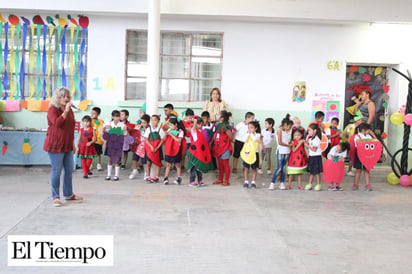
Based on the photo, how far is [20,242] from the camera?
4391 mm

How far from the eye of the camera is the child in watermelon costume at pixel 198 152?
24.7 ft

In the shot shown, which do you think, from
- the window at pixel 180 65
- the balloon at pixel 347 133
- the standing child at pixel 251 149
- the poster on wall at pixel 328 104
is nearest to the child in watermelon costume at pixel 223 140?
the standing child at pixel 251 149

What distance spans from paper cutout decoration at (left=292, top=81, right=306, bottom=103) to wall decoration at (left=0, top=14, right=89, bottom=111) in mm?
4541

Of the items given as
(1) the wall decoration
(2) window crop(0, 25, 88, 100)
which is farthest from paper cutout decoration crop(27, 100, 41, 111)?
(2) window crop(0, 25, 88, 100)

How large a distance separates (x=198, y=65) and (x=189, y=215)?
4815mm

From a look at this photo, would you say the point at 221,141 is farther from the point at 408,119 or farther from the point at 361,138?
the point at 408,119

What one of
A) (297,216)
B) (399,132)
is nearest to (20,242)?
(297,216)

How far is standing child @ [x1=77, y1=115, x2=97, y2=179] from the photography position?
26.3 ft

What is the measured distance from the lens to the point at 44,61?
31.2 ft

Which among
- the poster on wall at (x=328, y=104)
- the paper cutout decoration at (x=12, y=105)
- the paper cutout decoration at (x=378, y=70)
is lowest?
the paper cutout decoration at (x=12, y=105)

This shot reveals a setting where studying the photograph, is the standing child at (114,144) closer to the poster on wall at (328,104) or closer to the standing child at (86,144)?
the standing child at (86,144)

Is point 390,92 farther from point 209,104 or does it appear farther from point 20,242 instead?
point 20,242

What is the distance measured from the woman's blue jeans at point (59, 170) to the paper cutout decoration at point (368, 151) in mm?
4814

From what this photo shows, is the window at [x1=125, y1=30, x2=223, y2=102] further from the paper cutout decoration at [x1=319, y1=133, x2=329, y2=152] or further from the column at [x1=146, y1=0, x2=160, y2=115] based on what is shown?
the paper cutout decoration at [x1=319, y1=133, x2=329, y2=152]
